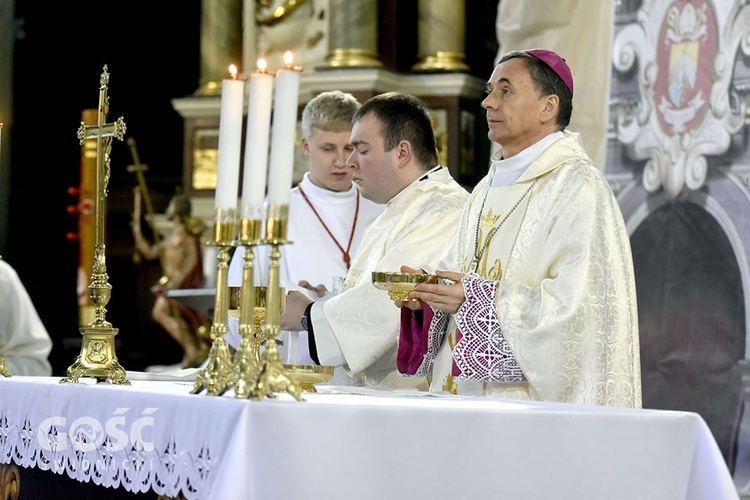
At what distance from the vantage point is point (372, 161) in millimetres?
4590

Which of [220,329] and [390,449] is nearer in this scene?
[390,449]

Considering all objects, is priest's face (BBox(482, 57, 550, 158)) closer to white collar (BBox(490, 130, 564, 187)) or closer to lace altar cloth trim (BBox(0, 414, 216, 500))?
white collar (BBox(490, 130, 564, 187))

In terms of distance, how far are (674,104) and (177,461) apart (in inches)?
158

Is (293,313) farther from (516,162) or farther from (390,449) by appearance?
(390,449)

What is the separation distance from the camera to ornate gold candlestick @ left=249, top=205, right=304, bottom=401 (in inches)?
108

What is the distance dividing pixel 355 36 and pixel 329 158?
3.62m

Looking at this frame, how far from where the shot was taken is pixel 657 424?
9.57 ft

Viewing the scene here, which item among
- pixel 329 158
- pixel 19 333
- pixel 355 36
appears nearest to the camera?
pixel 329 158

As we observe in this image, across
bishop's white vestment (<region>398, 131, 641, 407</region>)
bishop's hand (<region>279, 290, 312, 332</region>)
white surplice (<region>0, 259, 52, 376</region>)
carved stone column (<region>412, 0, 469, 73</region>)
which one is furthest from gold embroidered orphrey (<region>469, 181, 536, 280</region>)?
carved stone column (<region>412, 0, 469, 73</region>)

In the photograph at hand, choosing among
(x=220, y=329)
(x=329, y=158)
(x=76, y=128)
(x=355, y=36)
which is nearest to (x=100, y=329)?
(x=220, y=329)

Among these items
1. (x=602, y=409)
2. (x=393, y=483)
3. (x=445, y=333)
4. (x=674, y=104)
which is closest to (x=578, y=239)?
(x=445, y=333)

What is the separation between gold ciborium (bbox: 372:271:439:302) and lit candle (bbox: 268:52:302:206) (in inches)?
29.8

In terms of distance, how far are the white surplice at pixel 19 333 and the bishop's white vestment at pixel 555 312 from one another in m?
3.18

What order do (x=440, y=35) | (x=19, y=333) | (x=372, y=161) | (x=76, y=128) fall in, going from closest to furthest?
1. (x=372, y=161)
2. (x=19, y=333)
3. (x=440, y=35)
4. (x=76, y=128)
